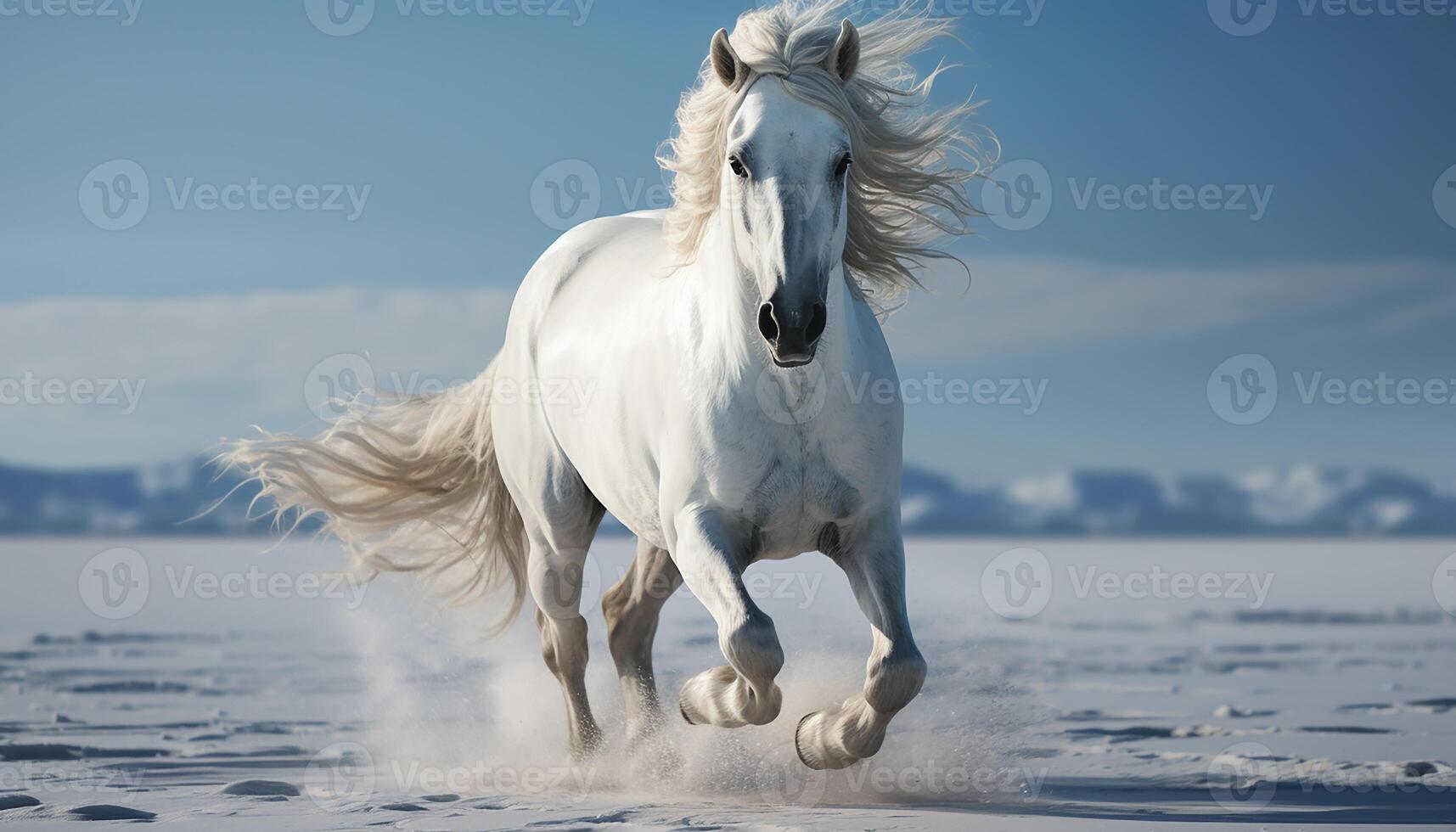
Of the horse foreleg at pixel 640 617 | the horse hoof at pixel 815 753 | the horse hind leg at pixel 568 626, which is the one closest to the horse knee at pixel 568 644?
the horse hind leg at pixel 568 626

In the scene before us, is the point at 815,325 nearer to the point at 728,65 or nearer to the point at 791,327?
the point at 791,327

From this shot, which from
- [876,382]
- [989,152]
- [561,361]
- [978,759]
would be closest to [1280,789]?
[978,759]

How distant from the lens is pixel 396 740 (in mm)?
5836

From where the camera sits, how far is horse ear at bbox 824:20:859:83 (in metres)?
3.75

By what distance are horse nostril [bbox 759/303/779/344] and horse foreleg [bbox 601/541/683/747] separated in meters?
2.12

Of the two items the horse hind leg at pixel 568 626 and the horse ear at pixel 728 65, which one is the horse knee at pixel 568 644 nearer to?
the horse hind leg at pixel 568 626

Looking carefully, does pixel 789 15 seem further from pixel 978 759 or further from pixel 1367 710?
pixel 1367 710

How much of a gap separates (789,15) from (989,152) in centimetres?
91

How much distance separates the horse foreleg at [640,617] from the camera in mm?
5332

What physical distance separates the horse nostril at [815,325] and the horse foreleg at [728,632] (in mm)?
689

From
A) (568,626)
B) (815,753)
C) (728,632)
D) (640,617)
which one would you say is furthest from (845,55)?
(568,626)

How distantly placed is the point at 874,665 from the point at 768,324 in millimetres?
981

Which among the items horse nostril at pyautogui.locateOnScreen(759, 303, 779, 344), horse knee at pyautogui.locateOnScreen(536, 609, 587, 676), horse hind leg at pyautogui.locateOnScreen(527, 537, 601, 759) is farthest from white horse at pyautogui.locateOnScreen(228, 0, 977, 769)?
horse knee at pyautogui.locateOnScreen(536, 609, 587, 676)

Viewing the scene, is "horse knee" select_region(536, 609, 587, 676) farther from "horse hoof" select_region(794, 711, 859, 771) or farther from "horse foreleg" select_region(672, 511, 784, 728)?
"horse hoof" select_region(794, 711, 859, 771)
